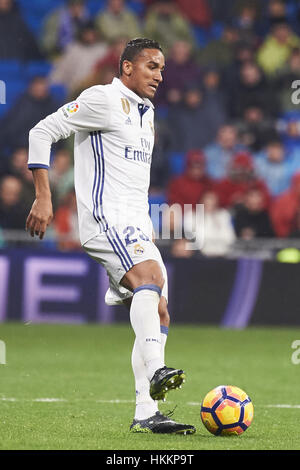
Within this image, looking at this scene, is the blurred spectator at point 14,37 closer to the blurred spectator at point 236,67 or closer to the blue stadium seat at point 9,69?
the blue stadium seat at point 9,69

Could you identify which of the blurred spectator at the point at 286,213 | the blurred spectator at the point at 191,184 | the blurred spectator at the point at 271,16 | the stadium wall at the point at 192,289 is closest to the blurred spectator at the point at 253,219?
the blurred spectator at the point at 286,213

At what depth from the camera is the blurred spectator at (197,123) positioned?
1533cm

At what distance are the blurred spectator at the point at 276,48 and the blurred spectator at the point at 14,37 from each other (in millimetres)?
3794

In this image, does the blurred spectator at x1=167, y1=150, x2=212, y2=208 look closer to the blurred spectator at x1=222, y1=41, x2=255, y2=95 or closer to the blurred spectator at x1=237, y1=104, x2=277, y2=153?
the blurred spectator at x1=237, y1=104, x2=277, y2=153

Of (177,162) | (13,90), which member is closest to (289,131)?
(177,162)

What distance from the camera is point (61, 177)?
1363 cm

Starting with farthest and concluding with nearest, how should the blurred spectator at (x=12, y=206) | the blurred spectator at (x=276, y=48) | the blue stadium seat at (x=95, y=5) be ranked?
the blue stadium seat at (x=95, y=5), the blurred spectator at (x=276, y=48), the blurred spectator at (x=12, y=206)

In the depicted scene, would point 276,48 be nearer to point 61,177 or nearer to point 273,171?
point 273,171

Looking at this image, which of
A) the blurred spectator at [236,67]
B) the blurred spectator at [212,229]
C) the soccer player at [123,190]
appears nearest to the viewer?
the soccer player at [123,190]

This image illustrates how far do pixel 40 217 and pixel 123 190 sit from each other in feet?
1.95

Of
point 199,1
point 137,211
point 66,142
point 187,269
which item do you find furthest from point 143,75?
point 199,1

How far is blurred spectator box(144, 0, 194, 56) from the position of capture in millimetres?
16016

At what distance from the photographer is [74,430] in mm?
5312
